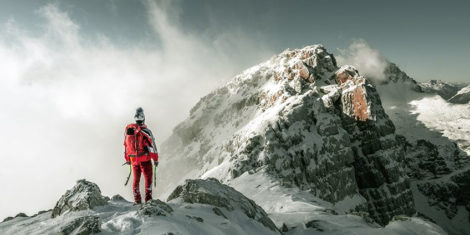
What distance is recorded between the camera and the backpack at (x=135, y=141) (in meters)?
14.5

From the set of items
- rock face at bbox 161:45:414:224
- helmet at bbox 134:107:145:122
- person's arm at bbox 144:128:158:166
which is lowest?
person's arm at bbox 144:128:158:166

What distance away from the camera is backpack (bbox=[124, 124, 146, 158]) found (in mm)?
14500

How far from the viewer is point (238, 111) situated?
169 meters

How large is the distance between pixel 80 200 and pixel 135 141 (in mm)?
3730

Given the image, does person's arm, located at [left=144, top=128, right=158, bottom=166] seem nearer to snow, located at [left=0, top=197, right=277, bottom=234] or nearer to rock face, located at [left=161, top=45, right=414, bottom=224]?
snow, located at [left=0, top=197, right=277, bottom=234]

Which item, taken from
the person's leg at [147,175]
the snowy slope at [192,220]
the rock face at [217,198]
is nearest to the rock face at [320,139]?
the snowy slope at [192,220]

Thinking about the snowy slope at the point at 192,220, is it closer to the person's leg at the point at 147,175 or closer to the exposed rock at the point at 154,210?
the exposed rock at the point at 154,210

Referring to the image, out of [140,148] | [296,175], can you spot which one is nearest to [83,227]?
[140,148]

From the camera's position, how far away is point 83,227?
10469mm

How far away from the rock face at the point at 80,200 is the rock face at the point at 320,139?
43.9m

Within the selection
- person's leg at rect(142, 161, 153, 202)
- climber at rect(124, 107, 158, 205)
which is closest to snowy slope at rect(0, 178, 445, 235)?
person's leg at rect(142, 161, 153, 202)

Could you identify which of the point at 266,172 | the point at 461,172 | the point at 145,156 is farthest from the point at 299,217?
the point at 461,172

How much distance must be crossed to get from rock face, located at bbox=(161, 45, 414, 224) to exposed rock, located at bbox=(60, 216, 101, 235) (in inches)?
1862

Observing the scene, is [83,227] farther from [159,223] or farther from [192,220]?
[192,220]
